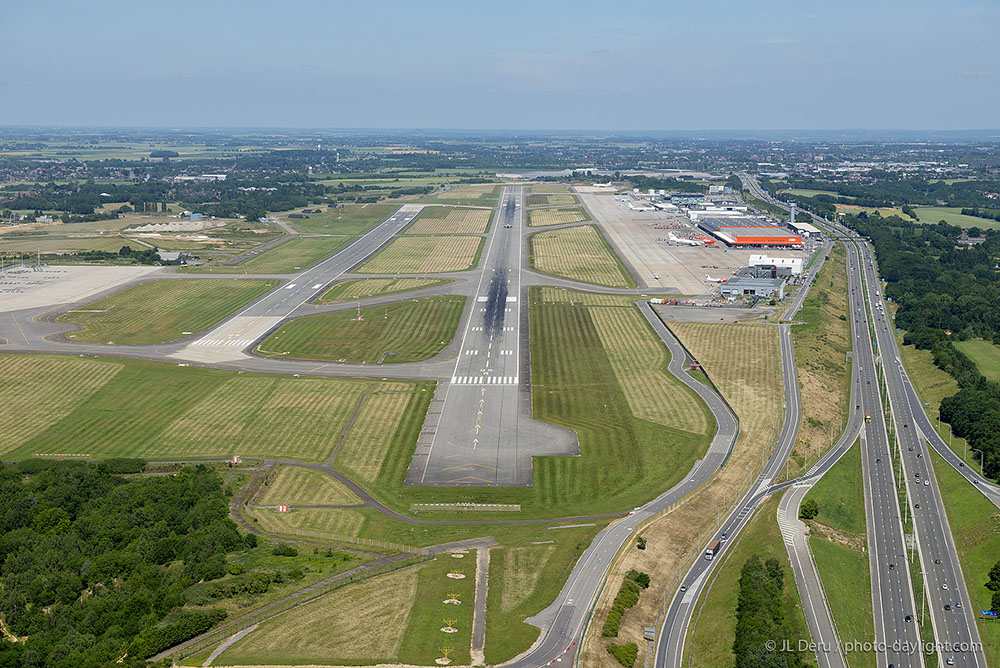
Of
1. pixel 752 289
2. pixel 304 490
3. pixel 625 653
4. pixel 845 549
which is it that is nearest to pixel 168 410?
pixel 304 490

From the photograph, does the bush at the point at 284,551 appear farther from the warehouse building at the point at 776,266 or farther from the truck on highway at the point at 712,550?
the warehouse building at the point at 776,266

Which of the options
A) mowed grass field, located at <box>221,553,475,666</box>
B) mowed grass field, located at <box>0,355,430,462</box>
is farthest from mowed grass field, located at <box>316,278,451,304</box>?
mowed grass field, located at <box>221,553,475,666</box>

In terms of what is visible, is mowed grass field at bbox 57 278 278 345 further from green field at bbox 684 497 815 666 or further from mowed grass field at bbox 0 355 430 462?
green field at bbox 684 497 815 666

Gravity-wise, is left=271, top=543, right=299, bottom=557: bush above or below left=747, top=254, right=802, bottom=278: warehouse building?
below

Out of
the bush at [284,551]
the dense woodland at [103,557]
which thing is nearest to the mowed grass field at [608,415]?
the bush at [284,551]

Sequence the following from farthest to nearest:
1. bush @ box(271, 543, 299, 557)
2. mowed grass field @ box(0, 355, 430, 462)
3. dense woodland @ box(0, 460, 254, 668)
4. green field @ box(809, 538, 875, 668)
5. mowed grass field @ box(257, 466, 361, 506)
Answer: mowed grass field @ box(0, 355, 430, 462)
mowed grass field @ box(257, 466, 361, 506)
bush @ box(271, 543, 299, 557)
green field @ box(809, 538, 875, 668)
dense woodland @ box(0, 460, 254, 668)

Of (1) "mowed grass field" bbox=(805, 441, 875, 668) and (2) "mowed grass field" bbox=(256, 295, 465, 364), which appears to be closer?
(1) "mowed grass field" bbox=(805, 441, 875, 668)

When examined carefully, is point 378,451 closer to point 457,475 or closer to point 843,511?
point 457,475
